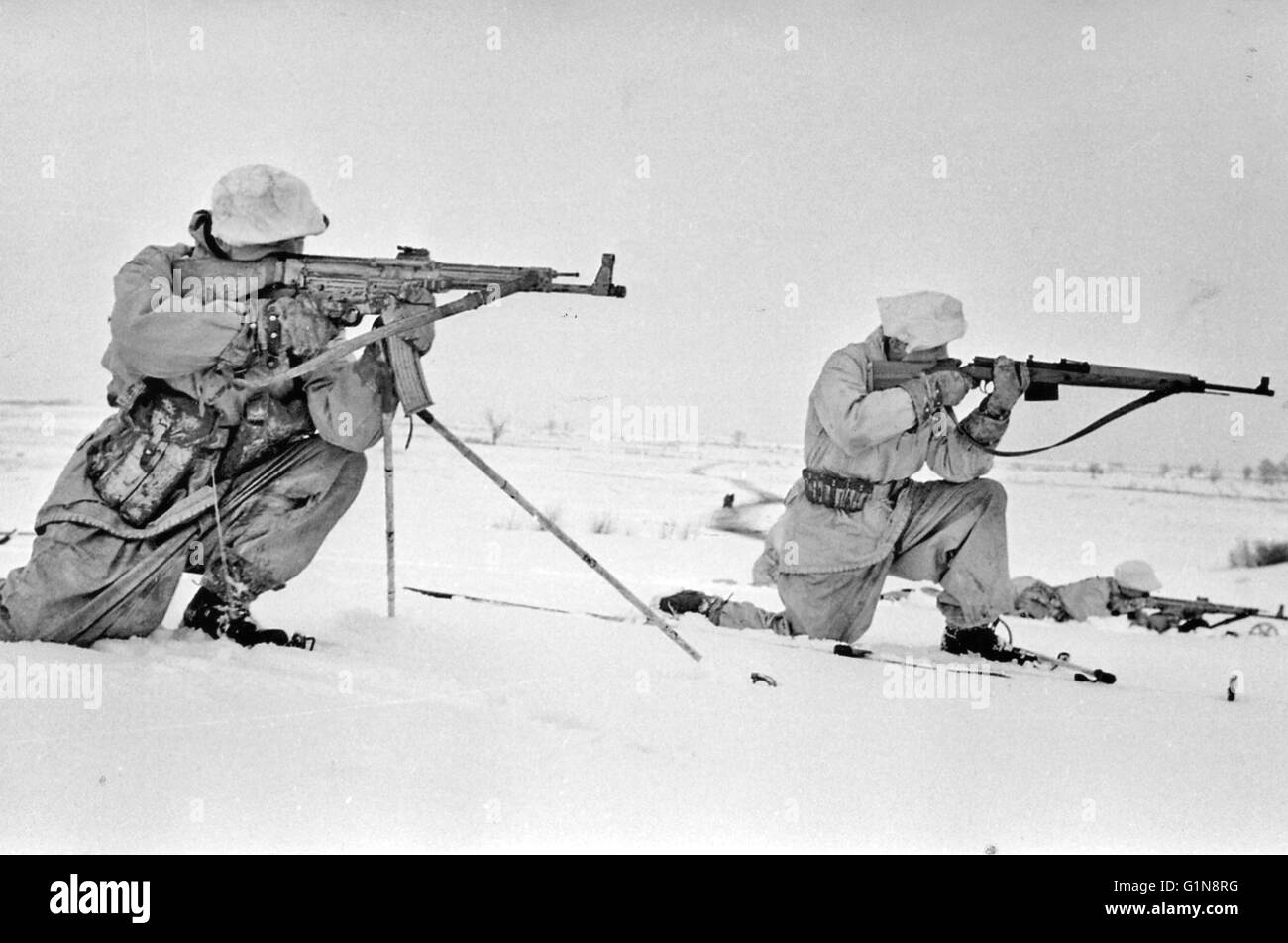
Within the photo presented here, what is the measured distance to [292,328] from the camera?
333 centimetres

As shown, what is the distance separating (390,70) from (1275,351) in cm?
309

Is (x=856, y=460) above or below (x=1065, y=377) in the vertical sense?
below

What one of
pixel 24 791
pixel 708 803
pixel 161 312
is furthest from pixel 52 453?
pixel 708 803

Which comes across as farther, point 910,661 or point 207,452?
point 910,661

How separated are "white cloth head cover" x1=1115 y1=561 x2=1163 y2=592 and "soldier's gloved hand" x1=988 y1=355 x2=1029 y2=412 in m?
0.63

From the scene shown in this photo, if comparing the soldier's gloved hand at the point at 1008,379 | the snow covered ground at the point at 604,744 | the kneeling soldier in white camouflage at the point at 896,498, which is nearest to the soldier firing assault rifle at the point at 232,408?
the snow covered ground at the point at 604,744

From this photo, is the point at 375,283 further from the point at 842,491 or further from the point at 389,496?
the point at 842,491

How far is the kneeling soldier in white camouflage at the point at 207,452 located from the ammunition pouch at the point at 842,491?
1.21 metres

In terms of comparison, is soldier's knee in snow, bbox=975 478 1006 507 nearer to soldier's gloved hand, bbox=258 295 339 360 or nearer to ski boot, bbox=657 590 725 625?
ski boot, bbox=657 590 725 625

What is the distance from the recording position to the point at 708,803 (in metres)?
2.72

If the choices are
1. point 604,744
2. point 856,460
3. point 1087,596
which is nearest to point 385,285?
point 604,744

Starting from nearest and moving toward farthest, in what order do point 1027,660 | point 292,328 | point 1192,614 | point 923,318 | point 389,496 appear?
point 292,328
point 389,496
point 923,318
point 1027,660
point 1192,614

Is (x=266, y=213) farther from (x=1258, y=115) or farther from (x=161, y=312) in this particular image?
(x=1258, y=115)

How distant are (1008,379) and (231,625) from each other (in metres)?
2.17
